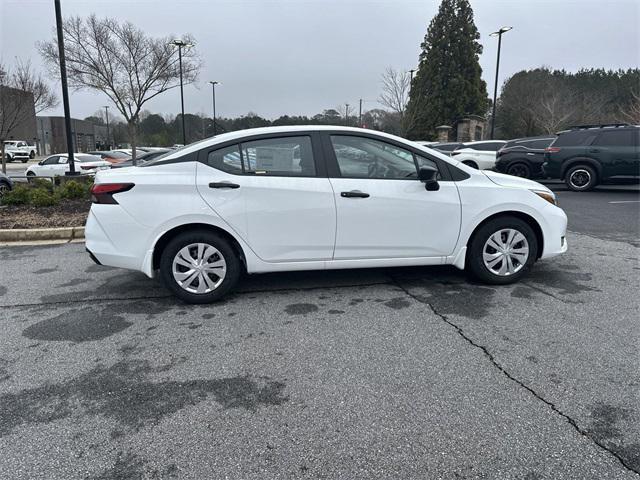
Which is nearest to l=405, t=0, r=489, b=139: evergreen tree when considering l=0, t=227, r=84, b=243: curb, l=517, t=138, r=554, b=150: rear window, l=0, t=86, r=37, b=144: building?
l=517, t=138, r=554, b=150: rear window

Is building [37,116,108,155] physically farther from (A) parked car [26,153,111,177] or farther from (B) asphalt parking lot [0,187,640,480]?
(B) asphalt parking lot [0,187,640,480]

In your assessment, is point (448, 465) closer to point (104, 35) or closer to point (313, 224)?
point (313, 224)

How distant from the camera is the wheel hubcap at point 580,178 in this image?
1225 cm

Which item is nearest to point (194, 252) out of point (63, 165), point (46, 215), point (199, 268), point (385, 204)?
point (199, 268)

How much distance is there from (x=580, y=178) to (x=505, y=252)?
971cm

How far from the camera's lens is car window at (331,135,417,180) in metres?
4.28

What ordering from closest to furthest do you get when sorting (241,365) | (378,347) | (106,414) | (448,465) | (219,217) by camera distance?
1. (448,465)
2. (106,414)
3. (241,365)
4. (378,347)
5. (219,217)

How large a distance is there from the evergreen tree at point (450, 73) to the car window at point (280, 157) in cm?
3288

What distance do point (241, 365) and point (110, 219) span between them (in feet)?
6.54

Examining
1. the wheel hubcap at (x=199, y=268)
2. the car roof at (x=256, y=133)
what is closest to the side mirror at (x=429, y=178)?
the car roof at (x=256, y=133)

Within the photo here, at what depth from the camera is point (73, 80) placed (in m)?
18.3

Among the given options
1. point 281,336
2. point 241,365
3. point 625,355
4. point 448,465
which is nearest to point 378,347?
point 281,336

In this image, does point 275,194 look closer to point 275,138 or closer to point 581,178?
point 275,138

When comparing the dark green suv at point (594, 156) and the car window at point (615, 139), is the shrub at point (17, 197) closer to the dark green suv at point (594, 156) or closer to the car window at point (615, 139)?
the dark green suv at point (594, 156)
